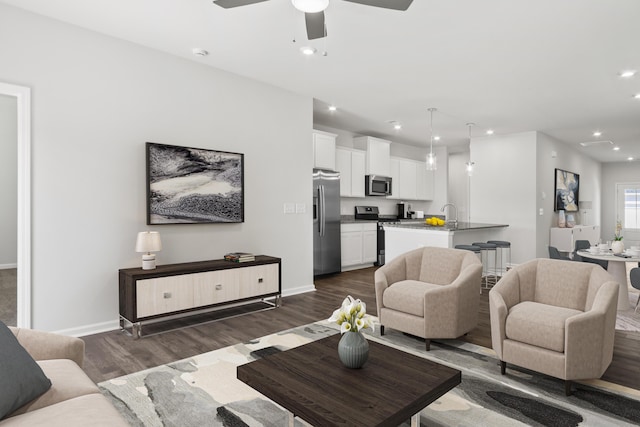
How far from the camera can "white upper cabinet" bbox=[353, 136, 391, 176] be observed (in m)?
7.61

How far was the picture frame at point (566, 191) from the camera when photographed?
26.6ft

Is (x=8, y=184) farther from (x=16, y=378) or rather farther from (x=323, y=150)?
(x=16, y=378)

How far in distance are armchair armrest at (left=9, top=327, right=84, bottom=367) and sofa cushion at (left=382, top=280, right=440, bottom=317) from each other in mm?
2401

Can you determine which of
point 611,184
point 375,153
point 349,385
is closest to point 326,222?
point 375,153

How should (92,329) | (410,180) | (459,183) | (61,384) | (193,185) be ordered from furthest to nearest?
(459,183) < (410,180) < (193,185) < (92,329) < (61,384)

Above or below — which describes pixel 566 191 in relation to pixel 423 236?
above

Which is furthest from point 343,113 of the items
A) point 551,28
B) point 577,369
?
point 577,369

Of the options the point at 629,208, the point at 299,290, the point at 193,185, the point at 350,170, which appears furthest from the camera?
the point at 629,208

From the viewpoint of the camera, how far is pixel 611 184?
38.2ft

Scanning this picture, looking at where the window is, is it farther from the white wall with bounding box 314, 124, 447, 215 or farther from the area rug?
the area rug

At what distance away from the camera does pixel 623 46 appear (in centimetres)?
355

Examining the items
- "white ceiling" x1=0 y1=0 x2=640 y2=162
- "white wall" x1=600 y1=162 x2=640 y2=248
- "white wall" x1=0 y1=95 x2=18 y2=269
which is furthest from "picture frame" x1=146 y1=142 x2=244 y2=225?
"white wall" x1=600 y1=162 x2=640 y2=248

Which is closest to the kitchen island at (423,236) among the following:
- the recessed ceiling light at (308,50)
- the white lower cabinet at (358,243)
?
the white lower cabinet at (358,243)

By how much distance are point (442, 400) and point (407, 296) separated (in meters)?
1.06
